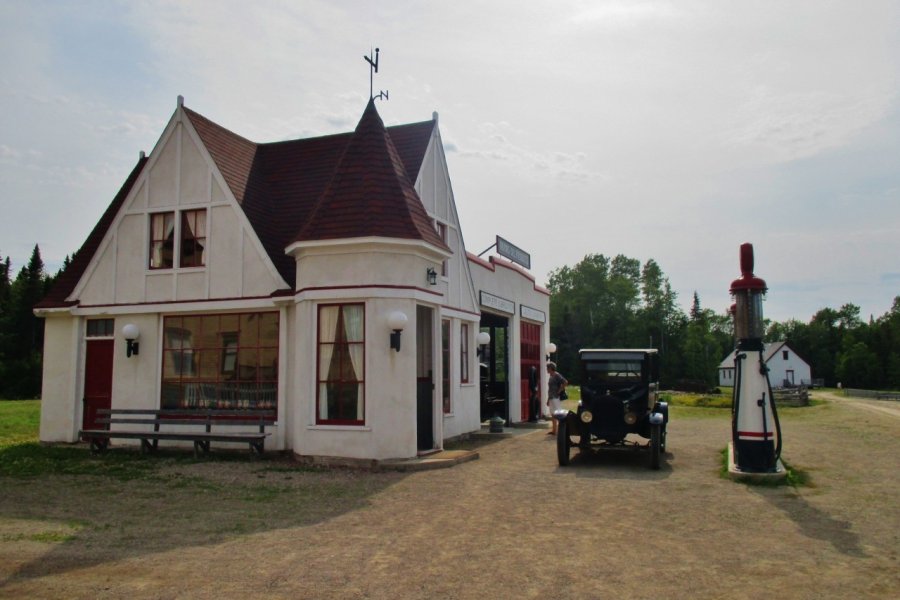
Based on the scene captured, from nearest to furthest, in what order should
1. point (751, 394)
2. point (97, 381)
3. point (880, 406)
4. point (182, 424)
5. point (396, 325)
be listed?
point (751, 394)
point (396, 325)
point (182, 424)
point (97, 381)
point (880, 406)

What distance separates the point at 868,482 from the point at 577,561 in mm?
6396

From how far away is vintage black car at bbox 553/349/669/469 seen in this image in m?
12.1

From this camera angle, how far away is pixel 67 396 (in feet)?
50.7

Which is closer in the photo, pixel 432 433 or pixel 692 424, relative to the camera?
pixel 432 433

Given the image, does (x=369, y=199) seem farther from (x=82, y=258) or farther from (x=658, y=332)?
(x=658, y=332)

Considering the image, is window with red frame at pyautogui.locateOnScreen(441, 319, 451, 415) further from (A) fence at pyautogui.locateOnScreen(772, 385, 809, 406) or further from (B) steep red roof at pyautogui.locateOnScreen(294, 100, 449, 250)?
(A) fence at pyautogui.locateOnScreen(772, 385, 809, 406)

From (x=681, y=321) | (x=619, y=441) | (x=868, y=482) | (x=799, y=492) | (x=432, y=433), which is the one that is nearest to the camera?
(x=799, y=492)

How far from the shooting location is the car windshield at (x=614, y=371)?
43.4 feet

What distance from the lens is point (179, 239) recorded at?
15000 millimetres

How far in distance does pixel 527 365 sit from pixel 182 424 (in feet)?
38.3

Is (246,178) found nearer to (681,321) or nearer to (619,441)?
(619,441)

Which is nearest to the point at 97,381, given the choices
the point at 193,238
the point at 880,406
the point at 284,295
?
the point at 193,238

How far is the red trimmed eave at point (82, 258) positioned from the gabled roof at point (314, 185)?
23 millimetres

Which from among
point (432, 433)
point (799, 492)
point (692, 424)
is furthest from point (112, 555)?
point (692, 424)
